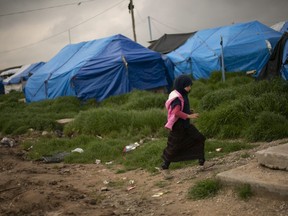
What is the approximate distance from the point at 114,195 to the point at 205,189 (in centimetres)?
135

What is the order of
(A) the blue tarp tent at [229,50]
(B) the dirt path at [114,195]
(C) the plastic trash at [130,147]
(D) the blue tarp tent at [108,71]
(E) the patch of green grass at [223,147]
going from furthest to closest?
(A) the blue tarp tent at [229,50], (D) the blue tarp tent at [108,71], (C) the plastic trash at [130,147], (E) the patch of green grass at [223,147], (B) the dirt path at [114,195]

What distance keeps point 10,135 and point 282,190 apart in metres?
9.13

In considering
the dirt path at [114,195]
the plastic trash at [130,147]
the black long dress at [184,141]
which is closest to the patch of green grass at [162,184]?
the dirt path at [114,195]

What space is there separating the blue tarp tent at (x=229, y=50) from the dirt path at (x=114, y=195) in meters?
11.9

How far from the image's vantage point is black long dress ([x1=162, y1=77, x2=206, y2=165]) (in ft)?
17.8

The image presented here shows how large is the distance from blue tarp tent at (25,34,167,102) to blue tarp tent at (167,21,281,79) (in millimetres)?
2719

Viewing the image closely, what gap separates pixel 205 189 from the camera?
4.58 m

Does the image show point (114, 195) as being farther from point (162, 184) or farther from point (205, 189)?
point (205, 189)

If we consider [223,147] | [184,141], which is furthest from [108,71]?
[184,141]

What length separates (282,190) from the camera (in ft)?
12.8

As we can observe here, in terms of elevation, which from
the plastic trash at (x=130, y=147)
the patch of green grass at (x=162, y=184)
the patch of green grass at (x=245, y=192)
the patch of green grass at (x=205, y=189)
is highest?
the patch of green grass at (x=245, y=192)

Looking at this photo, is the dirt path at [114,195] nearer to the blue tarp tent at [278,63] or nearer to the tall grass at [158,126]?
the tall grass at [158,126]

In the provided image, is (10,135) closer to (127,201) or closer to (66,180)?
(66,180)

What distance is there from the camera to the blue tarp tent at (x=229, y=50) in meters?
17.3
